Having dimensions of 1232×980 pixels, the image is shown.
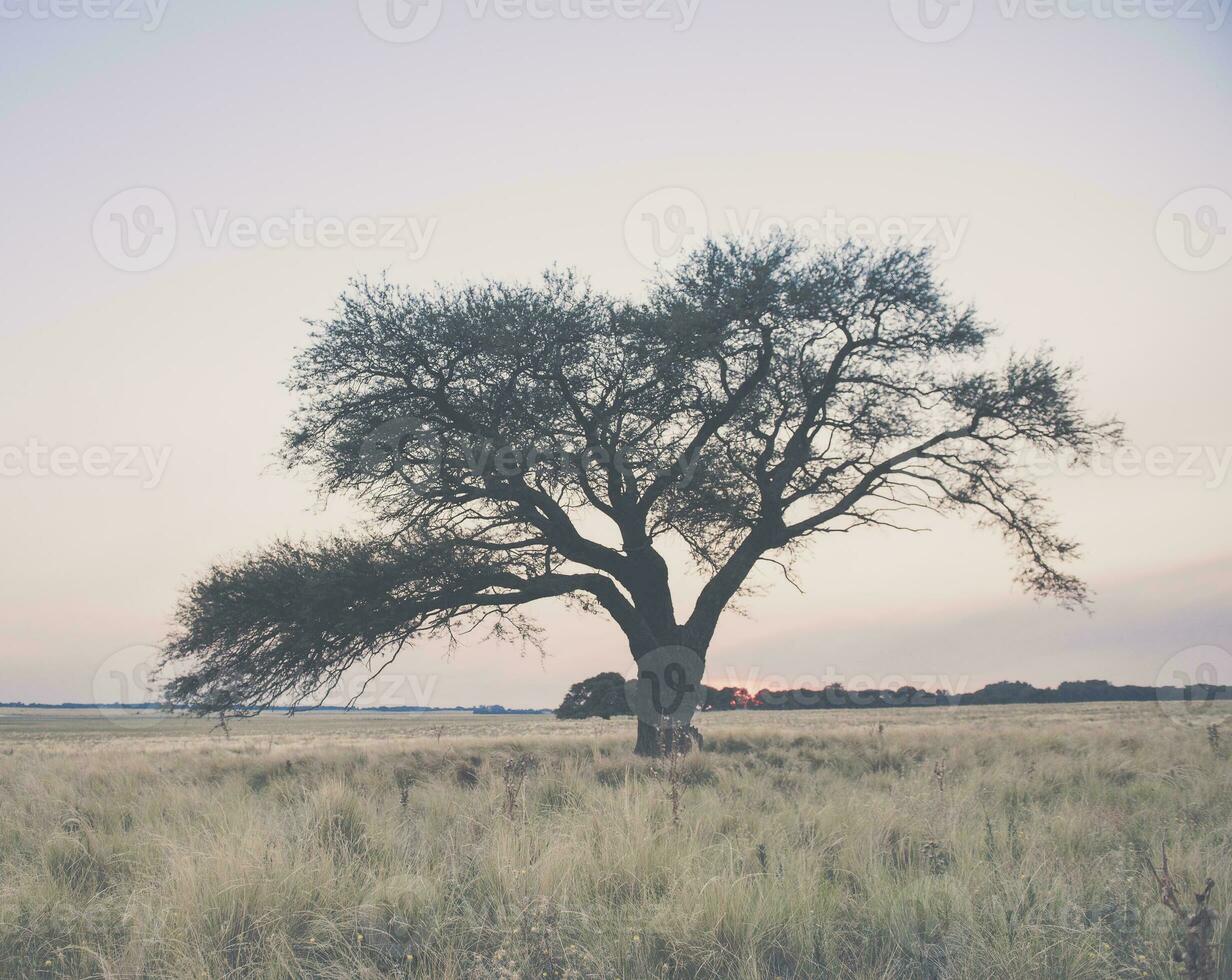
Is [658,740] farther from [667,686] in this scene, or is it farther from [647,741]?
[667,686]

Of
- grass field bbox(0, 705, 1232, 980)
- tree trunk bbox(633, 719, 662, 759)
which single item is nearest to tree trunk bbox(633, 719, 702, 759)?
tree trunk bbox(633, 719, 662, 759)

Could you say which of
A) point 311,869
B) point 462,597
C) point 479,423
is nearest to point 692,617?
point 462,597

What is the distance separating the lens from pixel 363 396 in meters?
14.9

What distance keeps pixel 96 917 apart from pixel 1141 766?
12.8 m

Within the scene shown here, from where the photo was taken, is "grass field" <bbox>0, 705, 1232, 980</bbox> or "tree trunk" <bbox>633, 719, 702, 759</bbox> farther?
"tree trunk" <bbox>633, 719, 702, 759</bbox>

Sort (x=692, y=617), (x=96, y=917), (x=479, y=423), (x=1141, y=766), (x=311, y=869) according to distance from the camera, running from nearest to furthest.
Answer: (x=96, y=917) → (x=311, y=869) → (x=1141, y=766) → (x=479, y=423) → (x=692, y=617)

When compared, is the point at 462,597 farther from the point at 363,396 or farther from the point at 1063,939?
the point at 1063,939

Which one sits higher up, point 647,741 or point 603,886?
point 603,886

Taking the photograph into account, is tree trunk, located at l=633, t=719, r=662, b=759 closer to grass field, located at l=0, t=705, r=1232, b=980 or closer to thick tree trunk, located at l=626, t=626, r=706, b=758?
thick tree trunk, located at l=626, t=626, r=706, b=758

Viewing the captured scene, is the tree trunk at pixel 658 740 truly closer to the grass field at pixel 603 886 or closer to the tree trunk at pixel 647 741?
the tree trunk at pixel 647 741

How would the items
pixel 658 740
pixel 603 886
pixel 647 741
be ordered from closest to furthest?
pixel 603 886 < pixel 658 740 < pixel 647 741

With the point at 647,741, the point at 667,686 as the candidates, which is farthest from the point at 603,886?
the point at 647,741

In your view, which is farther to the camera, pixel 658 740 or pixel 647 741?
pixel 647 741

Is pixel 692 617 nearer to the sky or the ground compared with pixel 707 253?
nearer to the ground
